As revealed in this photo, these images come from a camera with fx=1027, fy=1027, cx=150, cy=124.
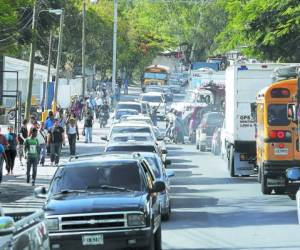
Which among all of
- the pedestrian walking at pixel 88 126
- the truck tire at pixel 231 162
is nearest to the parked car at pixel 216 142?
the pedestrian walking at pixel 88 126

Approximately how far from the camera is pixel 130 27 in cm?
11375

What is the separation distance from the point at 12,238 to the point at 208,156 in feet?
114

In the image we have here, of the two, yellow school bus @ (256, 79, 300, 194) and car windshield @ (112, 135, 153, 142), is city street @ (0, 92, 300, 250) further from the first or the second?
car windshield @ (112, 135, 153, 142)

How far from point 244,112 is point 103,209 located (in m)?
17.2

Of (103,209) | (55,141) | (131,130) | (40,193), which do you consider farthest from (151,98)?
(103,209)

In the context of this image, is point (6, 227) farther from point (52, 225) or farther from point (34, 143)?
point (34, 143)

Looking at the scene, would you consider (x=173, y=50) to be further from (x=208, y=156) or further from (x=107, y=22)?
(x=208, y=156)

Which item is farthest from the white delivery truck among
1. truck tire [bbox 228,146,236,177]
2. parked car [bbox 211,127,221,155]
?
parked car [bbox 211,127,221,155]

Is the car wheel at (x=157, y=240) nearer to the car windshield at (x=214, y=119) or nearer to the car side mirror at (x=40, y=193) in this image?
the car side mirror at (x=40, y=193)

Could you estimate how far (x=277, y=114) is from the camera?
24859 mm

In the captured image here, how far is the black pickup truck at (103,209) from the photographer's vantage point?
1373 cm

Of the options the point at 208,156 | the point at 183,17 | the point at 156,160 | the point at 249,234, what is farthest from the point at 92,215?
the point at 183,17

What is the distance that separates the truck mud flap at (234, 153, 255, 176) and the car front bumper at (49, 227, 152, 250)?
17078 millimetres

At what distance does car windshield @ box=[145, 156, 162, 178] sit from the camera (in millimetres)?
20891
